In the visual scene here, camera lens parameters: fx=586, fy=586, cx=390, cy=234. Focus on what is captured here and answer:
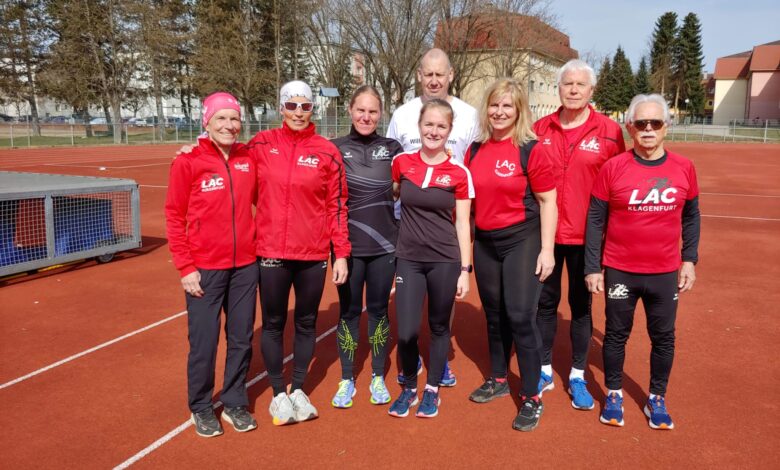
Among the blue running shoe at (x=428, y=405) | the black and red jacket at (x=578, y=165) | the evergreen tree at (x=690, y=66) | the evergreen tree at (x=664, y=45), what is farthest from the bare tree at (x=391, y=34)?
the evergreen tree at (x=690, y=66)

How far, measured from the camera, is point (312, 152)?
3.64m

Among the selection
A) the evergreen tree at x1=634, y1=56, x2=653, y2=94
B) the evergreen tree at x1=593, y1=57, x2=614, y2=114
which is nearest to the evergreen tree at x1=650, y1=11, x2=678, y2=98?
the evergreen tree at x1=634, y1=56, x2=653, y2=94

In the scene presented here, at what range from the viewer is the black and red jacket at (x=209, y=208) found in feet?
11.2

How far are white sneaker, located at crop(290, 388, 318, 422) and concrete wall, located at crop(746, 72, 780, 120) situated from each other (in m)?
78.1

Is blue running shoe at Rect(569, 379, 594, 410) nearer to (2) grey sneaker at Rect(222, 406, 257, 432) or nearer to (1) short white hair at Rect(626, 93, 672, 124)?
(1) short white hair at Rect(626, 93, 672, 124)

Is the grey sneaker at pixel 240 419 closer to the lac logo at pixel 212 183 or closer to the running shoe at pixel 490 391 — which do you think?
the lac logo at pixel 212 183

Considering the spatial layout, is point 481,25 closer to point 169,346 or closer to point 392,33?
point 392,33

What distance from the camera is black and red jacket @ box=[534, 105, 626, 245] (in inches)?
151

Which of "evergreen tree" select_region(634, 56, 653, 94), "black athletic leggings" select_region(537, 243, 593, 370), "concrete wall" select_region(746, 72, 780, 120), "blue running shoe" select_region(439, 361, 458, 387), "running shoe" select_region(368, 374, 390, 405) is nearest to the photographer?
"black athletic leggings" select_region(537, 243, 593, 370)

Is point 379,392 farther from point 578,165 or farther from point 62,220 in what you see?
point 62,220

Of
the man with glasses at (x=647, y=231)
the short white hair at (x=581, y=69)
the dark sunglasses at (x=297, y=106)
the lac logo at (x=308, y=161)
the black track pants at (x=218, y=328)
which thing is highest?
the short white hair at (x=581, y=69)

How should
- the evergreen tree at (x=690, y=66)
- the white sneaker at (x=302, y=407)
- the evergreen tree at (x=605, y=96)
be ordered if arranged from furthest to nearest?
the evergreen tree at (x=690, y=66), the evergreen tree at (x=605, y=96), the white sneaker at (x=302, y=407)

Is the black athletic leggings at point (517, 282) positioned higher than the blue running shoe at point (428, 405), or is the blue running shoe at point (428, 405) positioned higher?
the black athletic leggings at point (517, 282)

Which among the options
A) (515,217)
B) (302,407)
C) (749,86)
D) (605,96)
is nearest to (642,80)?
(605,96)
